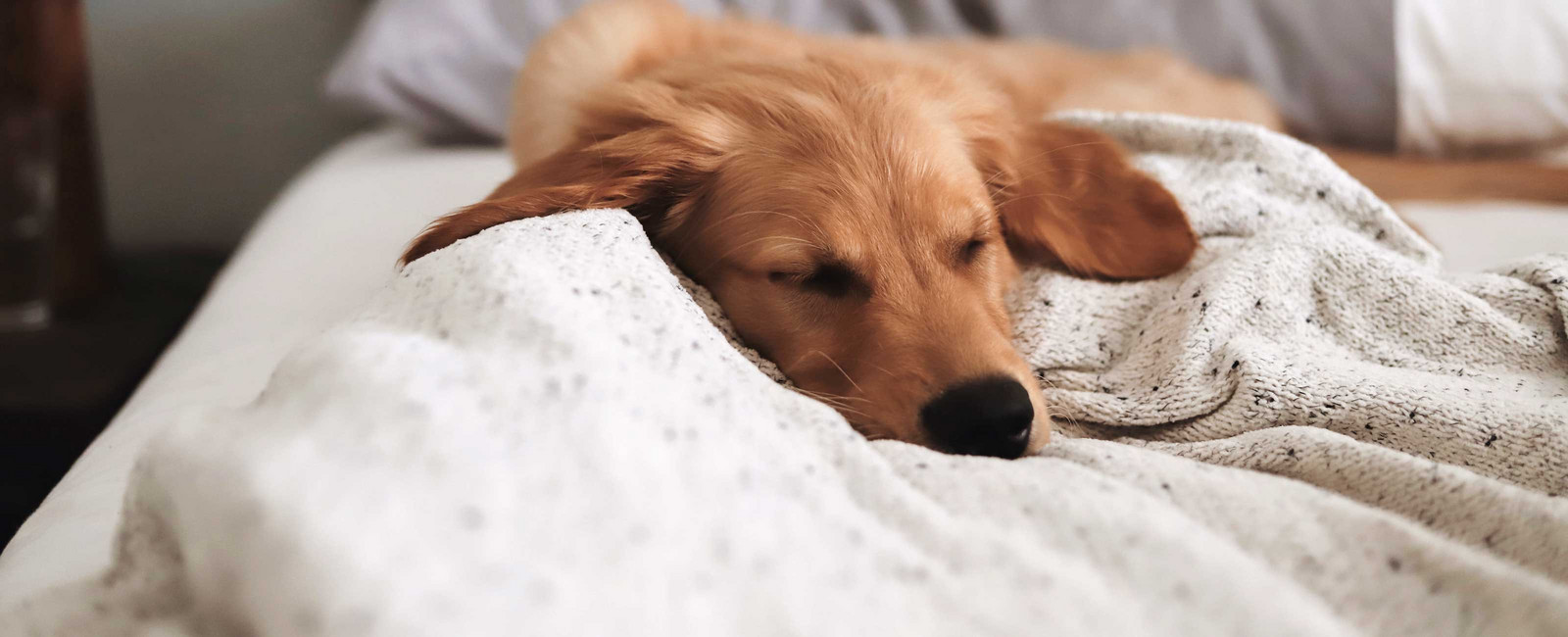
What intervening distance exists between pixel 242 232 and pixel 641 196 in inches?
88.7


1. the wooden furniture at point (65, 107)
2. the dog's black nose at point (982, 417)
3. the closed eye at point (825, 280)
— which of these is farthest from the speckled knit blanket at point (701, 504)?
the wooden furniture at point (65, 107)

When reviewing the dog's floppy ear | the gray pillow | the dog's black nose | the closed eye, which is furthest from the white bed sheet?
the dog's floppy ear

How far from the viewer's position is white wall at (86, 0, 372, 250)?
8.60ft

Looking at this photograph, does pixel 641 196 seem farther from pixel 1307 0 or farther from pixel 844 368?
pixel 1307 0

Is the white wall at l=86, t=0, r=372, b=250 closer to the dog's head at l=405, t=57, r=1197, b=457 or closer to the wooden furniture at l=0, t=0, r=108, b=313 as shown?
the wooden furniture at l=0, t=0, r=108, b=313

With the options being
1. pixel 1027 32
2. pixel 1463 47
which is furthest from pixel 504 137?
pixel 1463 47

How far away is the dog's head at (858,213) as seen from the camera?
99 cm

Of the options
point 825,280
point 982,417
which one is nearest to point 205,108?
point 825,280

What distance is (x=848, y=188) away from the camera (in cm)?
110

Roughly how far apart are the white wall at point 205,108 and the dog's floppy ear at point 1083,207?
2.19m

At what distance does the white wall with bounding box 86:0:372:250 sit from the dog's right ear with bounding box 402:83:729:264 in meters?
1.87

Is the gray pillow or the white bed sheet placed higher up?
the gray pillow

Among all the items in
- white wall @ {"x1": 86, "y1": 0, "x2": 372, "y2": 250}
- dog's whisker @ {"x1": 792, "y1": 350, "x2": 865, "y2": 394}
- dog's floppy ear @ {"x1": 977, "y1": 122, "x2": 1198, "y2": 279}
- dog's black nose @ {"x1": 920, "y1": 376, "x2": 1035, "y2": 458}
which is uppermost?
dog's floppy ear @ {"x1": 977, "y1": 122, "x2": 1198, "y2": 279}

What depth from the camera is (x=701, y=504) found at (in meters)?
0.54
